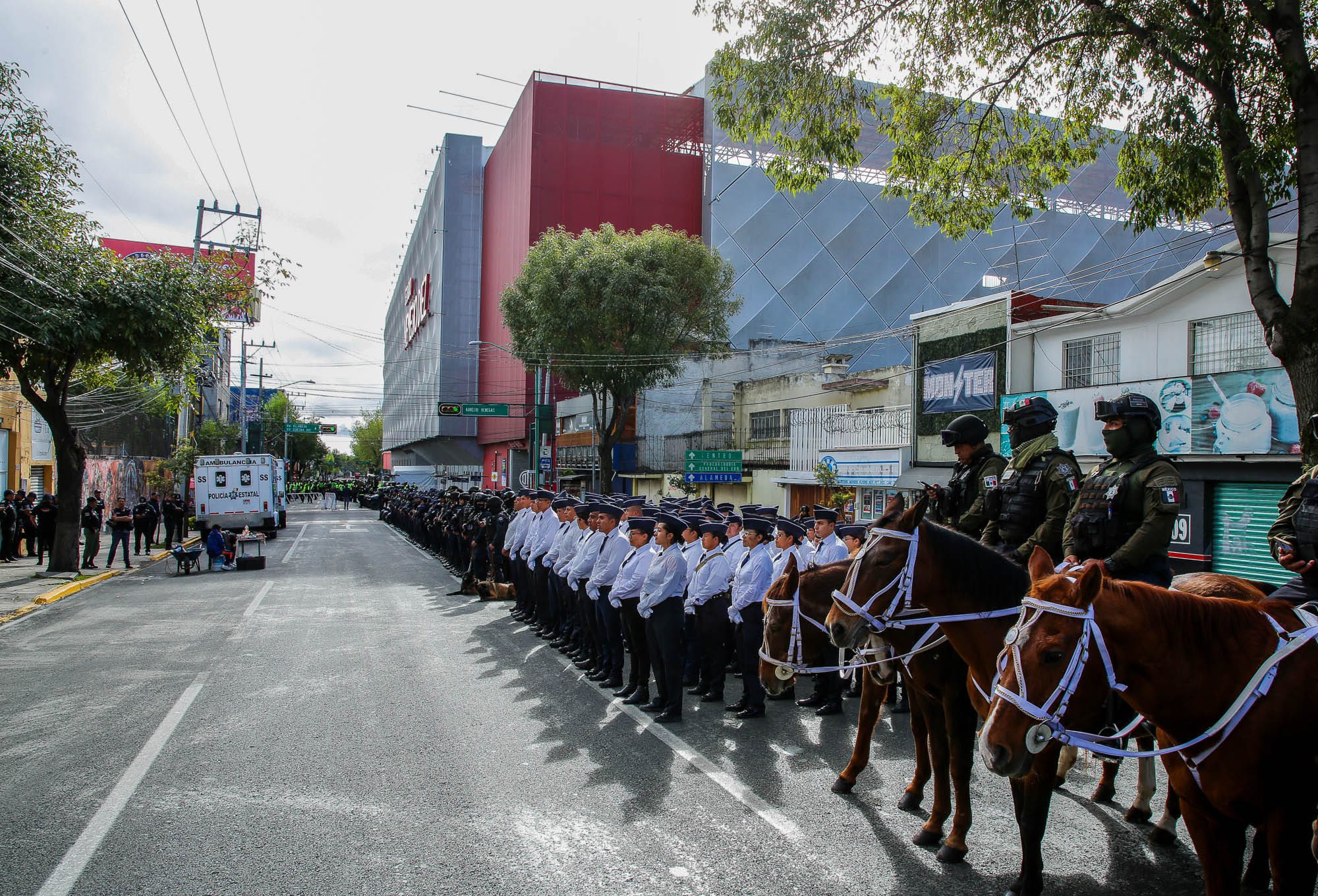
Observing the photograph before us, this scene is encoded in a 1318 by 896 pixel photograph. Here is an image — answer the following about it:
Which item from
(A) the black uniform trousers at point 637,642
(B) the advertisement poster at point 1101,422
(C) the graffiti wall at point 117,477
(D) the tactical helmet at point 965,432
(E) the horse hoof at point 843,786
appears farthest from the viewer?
(C) the graffiti wall at point 117,477

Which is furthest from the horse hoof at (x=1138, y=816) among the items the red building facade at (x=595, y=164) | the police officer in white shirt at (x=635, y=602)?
the red building facade at (x=595, y=164)

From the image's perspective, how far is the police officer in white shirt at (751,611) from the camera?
8383 millimetres

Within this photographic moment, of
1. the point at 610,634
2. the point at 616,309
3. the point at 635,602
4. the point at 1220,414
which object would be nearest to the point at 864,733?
the point at 635,602

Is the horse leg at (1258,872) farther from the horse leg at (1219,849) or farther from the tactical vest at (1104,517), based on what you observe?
the tactical vest at (1104,517)

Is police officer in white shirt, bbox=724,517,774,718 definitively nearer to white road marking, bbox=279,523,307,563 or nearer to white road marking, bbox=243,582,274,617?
white road marking, bbox=243,582,274,617

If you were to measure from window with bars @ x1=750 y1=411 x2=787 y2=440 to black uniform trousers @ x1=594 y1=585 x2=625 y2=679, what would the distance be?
2133 centimetres

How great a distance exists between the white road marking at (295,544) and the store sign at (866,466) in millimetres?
16302

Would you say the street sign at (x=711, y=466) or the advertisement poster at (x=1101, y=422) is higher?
the advertisement poster at (x=1101, y=422)

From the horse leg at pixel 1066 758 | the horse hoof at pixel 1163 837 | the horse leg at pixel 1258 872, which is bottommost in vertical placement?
the horse hoof at pixel 1163 837

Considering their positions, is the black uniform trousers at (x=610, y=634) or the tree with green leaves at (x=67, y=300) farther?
the tree with green leaves at (x=67, y=300)

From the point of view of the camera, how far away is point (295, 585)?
1861cm

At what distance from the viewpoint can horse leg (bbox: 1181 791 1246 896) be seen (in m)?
3.51

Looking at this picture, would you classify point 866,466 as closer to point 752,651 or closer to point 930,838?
point 752,651

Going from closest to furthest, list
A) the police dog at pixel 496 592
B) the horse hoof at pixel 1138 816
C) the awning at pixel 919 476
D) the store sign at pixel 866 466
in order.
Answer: the horse hoof at pixel 1138 816, the police dog at pixel 496 592, the awning at pixel 919 476, the store sign at pixel 866 466
